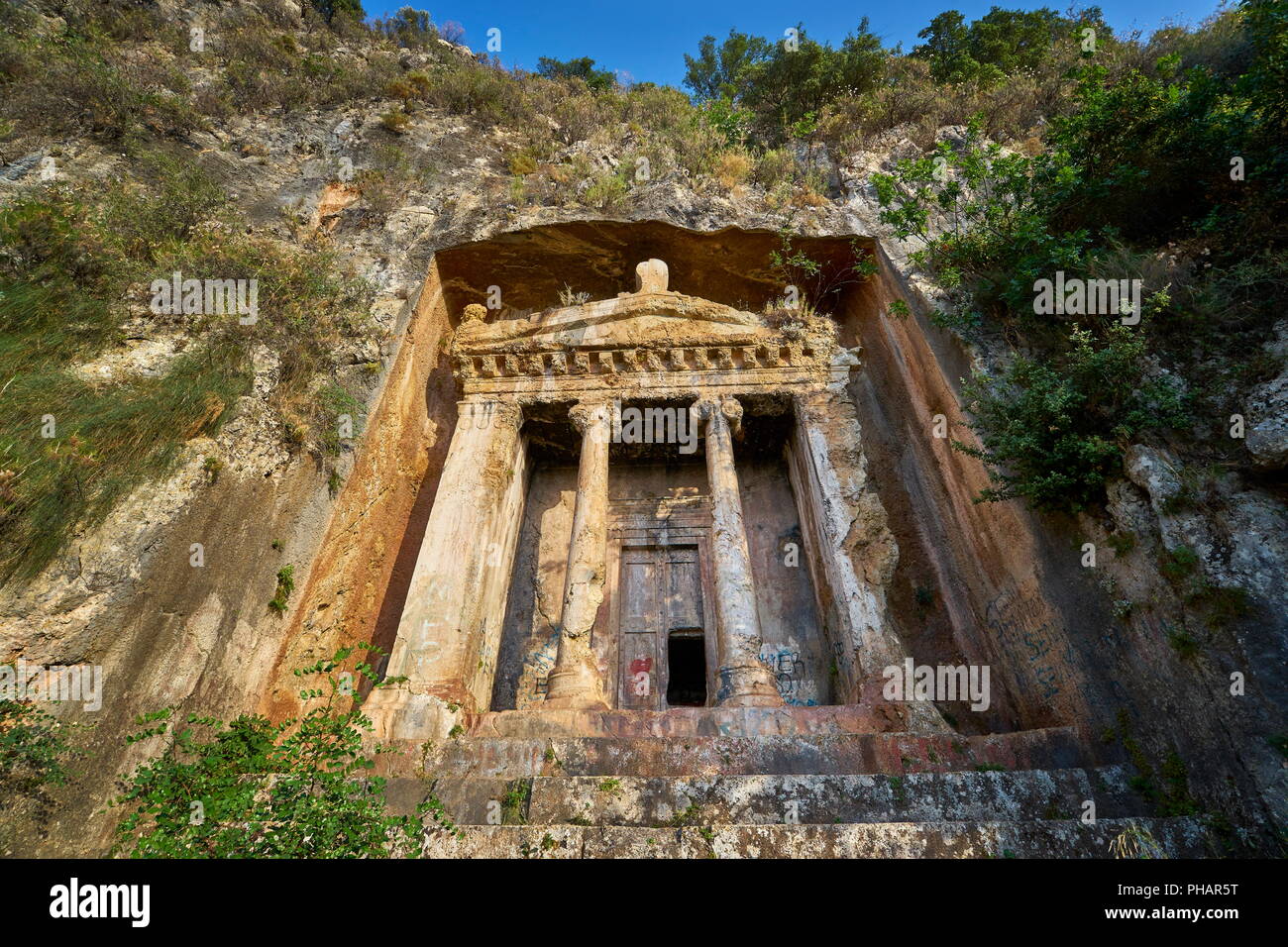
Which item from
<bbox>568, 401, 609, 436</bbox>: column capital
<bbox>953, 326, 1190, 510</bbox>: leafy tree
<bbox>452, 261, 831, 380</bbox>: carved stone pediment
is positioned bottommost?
<bbox>953, 326, 1190, 510</bbox>: leafy tree

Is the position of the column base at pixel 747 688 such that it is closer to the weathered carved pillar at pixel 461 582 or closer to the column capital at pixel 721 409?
the weathered carved pillar at pixel 461 582

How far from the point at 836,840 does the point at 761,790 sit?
0.93 meters

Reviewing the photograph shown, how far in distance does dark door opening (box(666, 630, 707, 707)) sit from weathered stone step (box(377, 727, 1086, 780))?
3.82 meters

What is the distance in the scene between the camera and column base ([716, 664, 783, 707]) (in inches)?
258

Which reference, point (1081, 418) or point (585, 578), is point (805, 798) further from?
point (1081, 418)

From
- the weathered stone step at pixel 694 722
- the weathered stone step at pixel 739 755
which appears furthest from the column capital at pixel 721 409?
the weathered stone step at pixel 739 755

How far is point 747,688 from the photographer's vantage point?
667 cm

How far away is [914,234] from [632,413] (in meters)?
5.25

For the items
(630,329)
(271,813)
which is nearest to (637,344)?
(630,329)

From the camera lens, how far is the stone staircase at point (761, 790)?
3.71 metres

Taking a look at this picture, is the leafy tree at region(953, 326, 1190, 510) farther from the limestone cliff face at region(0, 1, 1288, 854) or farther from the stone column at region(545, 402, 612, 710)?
the stone column at region(545, 402, 612, 710)

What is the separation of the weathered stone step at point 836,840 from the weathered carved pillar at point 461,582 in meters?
2.82

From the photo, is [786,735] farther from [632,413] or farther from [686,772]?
[632,413]

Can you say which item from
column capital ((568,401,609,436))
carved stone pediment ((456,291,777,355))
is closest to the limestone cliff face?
carved stone pediment ((456,291,777,355))
